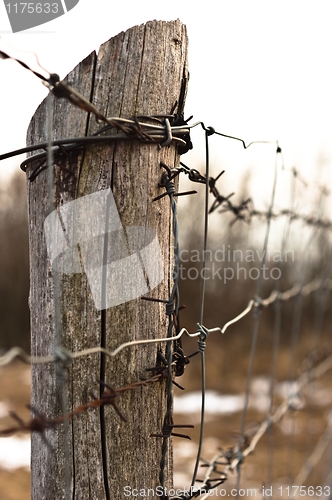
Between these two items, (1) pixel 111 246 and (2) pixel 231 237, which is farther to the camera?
(2) pixel 231 237

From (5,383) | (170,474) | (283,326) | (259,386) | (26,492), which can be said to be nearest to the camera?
(170,474)

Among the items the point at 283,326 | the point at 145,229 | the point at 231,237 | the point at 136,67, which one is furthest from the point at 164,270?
the point at 283,326

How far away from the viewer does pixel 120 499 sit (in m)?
0.89

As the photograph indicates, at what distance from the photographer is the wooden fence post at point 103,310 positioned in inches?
34.4

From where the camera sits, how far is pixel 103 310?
0.88 metres

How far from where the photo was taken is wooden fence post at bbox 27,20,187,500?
2.87 feet

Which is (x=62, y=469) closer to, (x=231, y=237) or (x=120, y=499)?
(x=120, y=499)

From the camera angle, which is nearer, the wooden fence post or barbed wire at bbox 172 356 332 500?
the wooden fence post

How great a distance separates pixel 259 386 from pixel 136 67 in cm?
795

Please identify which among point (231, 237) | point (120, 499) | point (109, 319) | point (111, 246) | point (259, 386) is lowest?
point (120, 499)

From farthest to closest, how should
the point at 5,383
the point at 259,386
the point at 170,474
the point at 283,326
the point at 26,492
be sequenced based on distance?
the point at 283,326 → the point at 5,383 → the point at 259,386 → the point at 26,492 → the point at 170,474

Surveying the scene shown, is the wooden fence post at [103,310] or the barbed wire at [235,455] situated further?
the barbed wire at [235,455]

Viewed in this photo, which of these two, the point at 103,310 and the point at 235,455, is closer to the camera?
the point at 103,310

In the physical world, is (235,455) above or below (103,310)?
below
